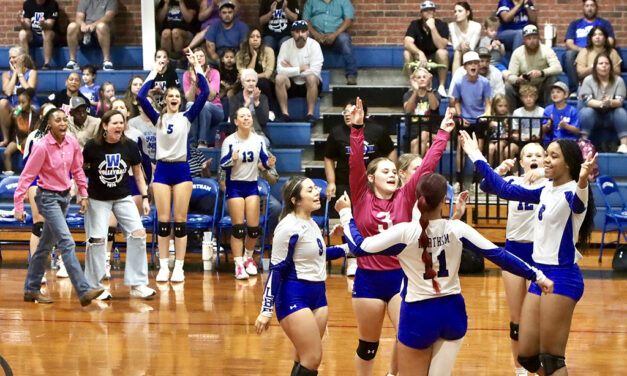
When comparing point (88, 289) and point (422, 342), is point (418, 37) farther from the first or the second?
point (422, 342)

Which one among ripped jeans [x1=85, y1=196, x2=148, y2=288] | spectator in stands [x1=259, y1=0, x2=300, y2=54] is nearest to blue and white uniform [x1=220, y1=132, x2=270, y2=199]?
ripped jeans [x1=85, y1=196, x2=148, y2=288]

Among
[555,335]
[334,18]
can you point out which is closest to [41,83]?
[334,18]

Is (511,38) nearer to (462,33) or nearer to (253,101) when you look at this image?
(462,33)

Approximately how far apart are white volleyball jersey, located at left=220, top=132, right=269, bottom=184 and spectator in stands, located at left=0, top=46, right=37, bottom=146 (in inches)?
166

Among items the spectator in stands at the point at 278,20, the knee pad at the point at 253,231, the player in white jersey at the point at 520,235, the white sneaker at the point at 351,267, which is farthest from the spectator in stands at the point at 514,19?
the player in white jersey at the point at 520,235

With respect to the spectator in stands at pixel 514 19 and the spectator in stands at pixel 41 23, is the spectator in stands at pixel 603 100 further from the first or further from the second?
the spectator in stands at pixel 41 23

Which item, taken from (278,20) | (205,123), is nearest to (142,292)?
(205,123)

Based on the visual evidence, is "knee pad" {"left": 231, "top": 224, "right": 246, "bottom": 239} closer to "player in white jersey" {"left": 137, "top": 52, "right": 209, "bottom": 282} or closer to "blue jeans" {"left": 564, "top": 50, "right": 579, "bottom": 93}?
"player in white jersey" {"left": 137, "top": 52, "right": 209, "bottom": 282}

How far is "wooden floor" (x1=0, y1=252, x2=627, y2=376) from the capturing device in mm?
6914

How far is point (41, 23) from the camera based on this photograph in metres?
14.4

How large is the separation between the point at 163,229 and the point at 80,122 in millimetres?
1855

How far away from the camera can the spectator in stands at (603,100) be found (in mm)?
12078

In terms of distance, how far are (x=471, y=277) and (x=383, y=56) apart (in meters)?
5.11

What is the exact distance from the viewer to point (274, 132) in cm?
1279
